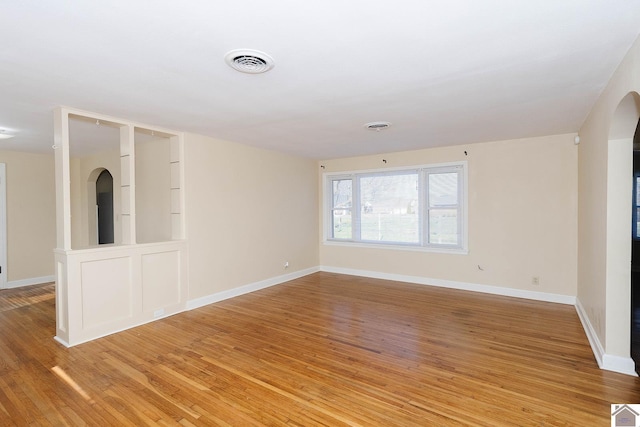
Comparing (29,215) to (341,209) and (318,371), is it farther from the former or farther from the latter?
(318,371)

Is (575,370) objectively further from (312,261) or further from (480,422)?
(312,261)

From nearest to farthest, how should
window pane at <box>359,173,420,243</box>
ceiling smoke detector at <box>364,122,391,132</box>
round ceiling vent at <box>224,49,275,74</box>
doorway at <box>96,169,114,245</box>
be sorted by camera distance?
1. round ceiling vent at <box>224,49,275,74</box>
2. ceiling smoke detector at <box>364,122,391,132</box>
3. window pane at <box>359,173,420,243</box>
4. doorway at <box>96,169,114,245</box>

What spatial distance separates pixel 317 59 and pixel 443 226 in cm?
414

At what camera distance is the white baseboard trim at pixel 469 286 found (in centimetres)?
452

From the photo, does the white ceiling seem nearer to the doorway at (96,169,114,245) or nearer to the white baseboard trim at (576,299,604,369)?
the white baseboard trim at (576,299,604,369)

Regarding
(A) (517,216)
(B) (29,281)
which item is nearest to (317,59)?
(A) (517,216)

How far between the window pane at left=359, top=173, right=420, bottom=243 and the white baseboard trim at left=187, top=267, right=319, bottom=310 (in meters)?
1.50

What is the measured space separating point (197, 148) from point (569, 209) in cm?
523

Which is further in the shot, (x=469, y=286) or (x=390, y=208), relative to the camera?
(x=390, y=208)

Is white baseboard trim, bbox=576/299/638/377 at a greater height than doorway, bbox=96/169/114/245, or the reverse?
doorway, bbox=96/169/114/245

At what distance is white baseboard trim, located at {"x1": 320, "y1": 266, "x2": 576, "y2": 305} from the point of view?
178 inches

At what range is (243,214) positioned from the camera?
5.14 m

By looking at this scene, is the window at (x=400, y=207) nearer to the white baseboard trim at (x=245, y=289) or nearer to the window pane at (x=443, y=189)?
the window pane at (x=443, y=189)

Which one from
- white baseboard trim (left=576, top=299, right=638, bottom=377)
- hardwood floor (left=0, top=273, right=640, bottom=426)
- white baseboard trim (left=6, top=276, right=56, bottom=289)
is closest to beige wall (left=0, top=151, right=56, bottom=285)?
white baseboard trim (left=6, top=276, right=56, bottom=289)
